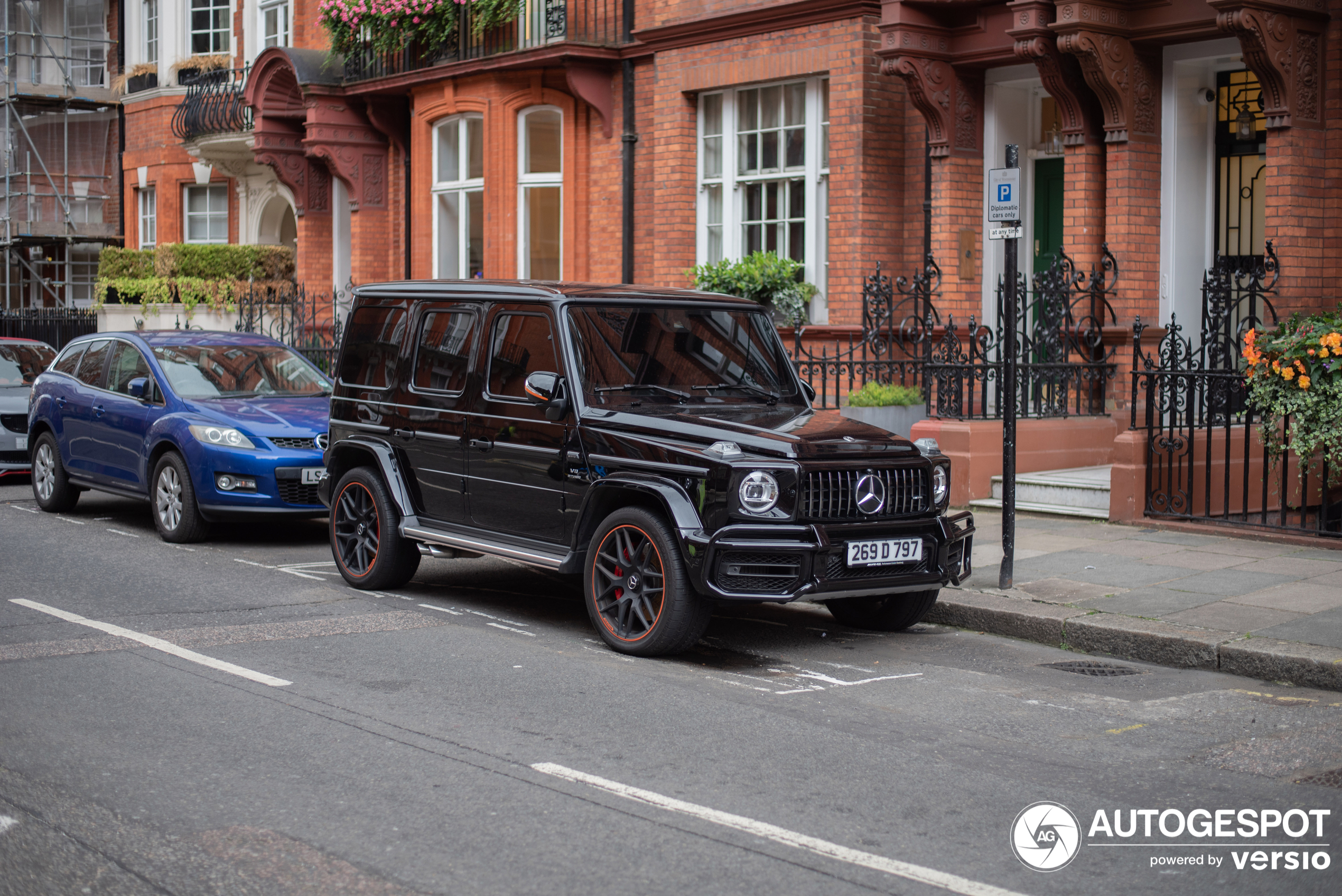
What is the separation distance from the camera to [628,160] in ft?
Result: 59.0

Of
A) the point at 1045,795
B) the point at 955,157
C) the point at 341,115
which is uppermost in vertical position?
the point at 341,115

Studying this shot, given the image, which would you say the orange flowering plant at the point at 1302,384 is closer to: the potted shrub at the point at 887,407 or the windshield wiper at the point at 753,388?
the potted shrub at the point at 887,407

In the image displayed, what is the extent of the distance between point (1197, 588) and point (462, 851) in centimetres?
590

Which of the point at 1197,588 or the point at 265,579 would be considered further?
the point at 265,579

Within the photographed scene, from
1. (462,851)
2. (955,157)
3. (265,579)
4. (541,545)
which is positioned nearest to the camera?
(462,851)

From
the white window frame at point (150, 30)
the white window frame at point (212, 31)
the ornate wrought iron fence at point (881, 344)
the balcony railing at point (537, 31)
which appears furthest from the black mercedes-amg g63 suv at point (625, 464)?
the white window frame at point (150, 30)

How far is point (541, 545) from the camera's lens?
824cm

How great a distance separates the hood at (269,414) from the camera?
11.3 metres

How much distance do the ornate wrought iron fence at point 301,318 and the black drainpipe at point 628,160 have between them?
4085 mm

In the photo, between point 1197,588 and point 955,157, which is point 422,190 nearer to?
point 955,157

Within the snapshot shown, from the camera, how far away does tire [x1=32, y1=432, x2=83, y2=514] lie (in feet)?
43.3

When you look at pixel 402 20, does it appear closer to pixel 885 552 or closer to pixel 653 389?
pixel 653 389

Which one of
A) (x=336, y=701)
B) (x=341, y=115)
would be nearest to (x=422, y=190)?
(x=341, y=115)

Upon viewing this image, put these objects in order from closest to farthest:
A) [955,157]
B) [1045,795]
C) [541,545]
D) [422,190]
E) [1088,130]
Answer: [1045,795] < [541,545] < [1088,130] < [955,157] < [422,190]
